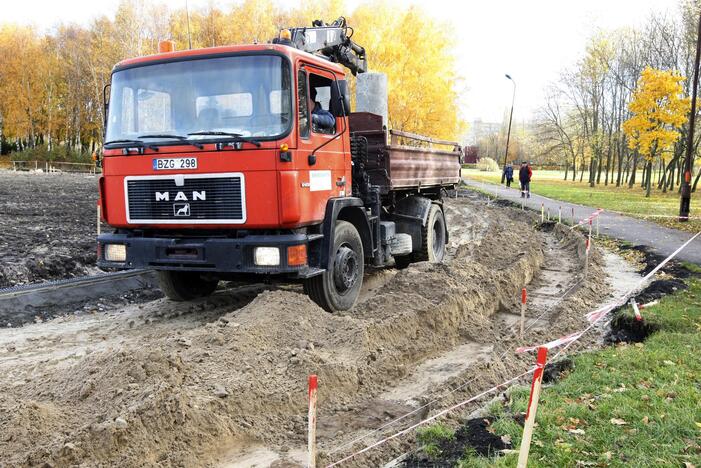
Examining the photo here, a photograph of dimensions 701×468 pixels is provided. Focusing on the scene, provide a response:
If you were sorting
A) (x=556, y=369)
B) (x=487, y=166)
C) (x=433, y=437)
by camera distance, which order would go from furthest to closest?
(x=487, y=166)
(x=556, y=369)
(x=433, y=437)

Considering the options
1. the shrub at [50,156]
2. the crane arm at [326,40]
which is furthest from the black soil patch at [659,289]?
the shrub at [50,156]

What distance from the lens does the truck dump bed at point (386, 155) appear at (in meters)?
8.69

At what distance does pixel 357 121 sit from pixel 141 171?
3.48 meters

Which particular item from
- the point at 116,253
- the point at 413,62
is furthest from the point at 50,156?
the point at 116,253

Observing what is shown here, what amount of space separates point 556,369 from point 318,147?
3447 millimetres

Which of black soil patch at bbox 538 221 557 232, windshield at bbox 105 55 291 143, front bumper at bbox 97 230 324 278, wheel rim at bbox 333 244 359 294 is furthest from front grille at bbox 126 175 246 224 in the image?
black soil patch at bbox 538 221 557 232

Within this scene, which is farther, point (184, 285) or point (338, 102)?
point (184, 285)

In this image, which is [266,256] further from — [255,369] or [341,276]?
[255,369]

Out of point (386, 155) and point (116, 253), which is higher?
point (386, 155)

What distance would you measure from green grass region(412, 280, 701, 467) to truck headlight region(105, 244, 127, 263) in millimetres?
4545

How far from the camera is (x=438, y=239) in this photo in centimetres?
1170

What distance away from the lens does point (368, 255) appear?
26.8 ft

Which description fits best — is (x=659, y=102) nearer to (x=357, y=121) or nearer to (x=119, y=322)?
(x=357, y=121)

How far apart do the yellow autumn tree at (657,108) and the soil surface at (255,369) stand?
2547 centimetres
